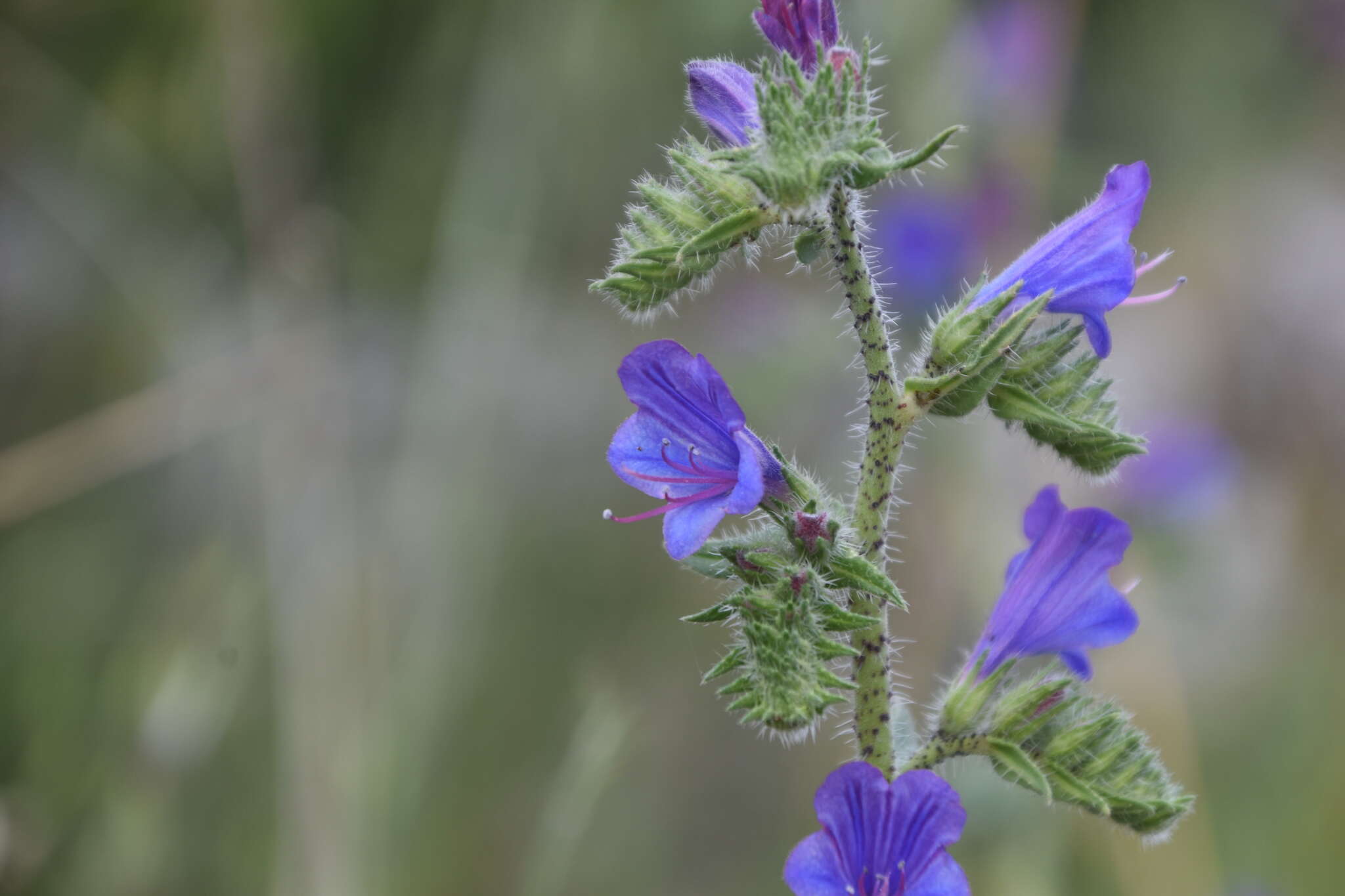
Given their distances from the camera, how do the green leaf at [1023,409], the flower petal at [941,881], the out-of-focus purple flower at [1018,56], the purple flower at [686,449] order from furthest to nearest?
the out-of-focus purple flower at [1018,56] < the green leaf at [1023,409] < the purple flower at [686,449] < the flower petal at [941,881]

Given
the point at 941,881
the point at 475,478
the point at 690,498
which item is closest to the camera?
the point at 941,881

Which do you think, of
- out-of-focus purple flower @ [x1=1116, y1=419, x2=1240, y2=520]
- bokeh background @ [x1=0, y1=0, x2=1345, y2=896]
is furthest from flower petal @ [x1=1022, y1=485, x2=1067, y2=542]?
out-of-focus purple flower @ [x1=1116, y1=419, x2=1240, y2=520]

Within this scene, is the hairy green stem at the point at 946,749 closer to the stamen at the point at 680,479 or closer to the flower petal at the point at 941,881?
the flower petal at the point at 941,881

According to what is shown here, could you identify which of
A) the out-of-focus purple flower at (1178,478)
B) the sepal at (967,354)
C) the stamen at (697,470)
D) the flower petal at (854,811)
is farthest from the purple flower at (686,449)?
the out-of-focus purple flower at (1178,478)

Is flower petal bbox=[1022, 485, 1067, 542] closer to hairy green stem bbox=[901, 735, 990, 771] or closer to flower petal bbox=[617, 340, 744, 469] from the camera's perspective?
hairy green stem bbox=[901, 735, 990, 771]

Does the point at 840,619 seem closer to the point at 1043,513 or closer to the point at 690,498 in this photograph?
the point at 690,498

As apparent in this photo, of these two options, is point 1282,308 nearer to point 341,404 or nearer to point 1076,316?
point 341,404

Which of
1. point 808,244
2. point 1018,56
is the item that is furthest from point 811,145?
point 1018,56
